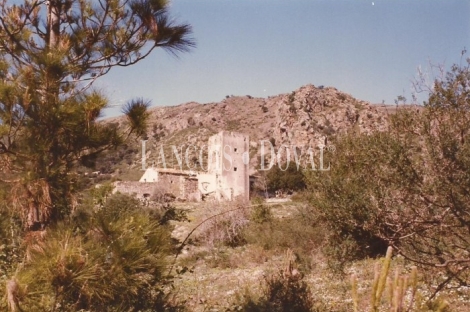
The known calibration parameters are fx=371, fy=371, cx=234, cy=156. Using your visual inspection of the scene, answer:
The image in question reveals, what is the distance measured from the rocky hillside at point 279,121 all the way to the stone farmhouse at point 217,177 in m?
17.7

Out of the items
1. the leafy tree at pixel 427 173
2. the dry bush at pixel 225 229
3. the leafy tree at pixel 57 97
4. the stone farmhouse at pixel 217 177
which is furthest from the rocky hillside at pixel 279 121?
the leafy tree at pixel 57 97

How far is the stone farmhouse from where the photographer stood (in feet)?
114

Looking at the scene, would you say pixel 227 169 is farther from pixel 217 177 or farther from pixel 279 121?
pixel 279 121

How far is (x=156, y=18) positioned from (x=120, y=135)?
1457 mm

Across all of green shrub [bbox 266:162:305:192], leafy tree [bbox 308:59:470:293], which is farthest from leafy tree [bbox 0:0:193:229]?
green shrub [bbox 266:162:305:192]

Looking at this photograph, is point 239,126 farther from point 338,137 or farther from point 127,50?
point 127,50

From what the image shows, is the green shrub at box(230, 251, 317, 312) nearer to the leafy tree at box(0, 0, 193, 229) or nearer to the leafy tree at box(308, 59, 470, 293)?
the leafy tree at box(308, 59, 470, 293)

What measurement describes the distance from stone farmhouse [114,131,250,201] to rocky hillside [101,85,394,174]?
17.7 metres

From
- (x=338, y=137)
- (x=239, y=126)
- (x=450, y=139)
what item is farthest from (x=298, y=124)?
(x=450, y=139)

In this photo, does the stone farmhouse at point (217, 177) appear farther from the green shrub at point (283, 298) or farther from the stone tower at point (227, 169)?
the green shrub at point (283, 298)

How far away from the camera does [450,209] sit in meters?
4.74

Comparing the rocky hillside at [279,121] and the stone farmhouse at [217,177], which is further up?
the rocky hillside at [279,121]

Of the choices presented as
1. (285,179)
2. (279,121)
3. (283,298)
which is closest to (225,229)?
(283,298)

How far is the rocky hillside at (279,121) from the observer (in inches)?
2352
